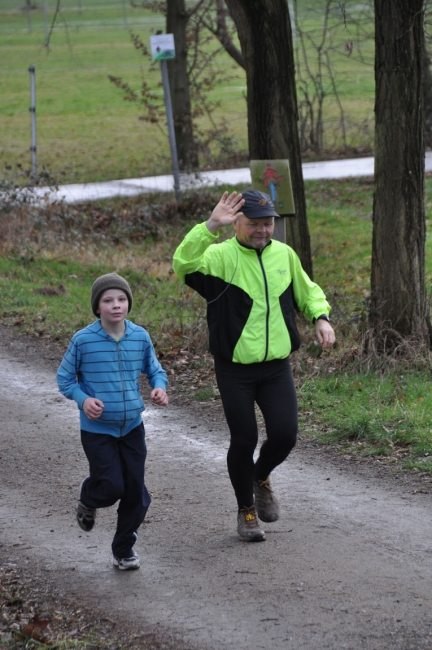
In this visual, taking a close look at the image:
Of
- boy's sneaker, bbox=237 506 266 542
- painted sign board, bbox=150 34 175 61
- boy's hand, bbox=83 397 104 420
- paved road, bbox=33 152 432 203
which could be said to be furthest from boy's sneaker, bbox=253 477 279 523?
paved road, bbox=33 152 432 203

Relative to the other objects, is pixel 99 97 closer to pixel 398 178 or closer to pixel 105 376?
pixel 398 178

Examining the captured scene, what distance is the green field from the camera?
23641 millimetres

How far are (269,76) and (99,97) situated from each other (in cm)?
3168

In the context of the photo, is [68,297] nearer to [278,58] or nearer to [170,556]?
[278,58]

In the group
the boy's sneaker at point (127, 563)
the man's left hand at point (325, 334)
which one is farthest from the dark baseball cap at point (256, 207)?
the boy's sneaker at point (127, 563)

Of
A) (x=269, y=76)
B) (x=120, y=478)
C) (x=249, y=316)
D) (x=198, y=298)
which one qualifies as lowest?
(x=198, y=298)

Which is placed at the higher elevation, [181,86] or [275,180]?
[181,86]

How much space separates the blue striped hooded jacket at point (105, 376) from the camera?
15.2 feet

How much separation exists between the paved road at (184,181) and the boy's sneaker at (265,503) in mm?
12574

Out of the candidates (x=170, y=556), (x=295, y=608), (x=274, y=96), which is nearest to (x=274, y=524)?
(x=170, y=556)

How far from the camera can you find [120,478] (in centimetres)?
462

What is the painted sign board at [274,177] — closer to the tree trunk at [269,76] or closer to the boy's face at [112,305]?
the tree trunk at [269,76]

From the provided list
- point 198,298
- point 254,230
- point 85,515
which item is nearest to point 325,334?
point 254,230

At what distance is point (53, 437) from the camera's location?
24.1 ft
